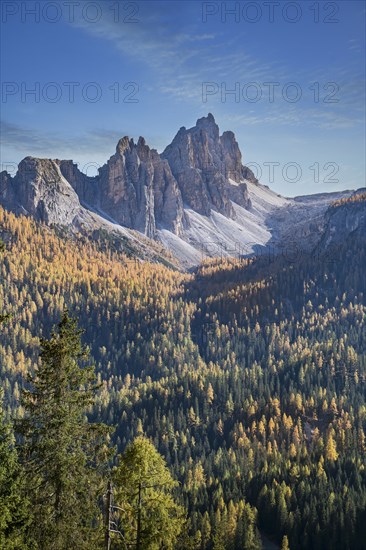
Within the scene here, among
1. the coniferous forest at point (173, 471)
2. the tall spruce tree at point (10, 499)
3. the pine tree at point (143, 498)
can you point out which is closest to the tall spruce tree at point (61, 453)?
the coniferous forest at point (173, 471)

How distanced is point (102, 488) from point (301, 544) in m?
93.8

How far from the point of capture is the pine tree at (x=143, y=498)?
106 ft

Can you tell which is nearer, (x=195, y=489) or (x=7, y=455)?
(x=7, y=455)

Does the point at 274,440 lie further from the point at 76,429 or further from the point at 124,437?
the point at 76,429

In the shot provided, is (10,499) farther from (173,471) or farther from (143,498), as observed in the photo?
(173,471)

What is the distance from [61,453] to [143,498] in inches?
278

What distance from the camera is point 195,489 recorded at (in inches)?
5167

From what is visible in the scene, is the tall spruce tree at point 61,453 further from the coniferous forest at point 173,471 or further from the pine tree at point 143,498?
the pine tree at point 143,498

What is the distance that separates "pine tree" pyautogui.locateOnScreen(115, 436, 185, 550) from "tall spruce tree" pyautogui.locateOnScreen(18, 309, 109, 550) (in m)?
2.85

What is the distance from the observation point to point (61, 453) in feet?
92.8

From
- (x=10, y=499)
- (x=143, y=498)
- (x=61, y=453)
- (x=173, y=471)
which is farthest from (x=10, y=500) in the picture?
(x=173, y=471)

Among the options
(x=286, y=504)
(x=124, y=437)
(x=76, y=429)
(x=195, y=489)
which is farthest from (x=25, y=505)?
(x=124, y=437)

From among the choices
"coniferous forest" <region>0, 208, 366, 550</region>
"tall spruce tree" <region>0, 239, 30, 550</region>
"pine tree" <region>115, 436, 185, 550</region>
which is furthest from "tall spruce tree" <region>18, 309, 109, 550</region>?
"pine tree" <region>115, 436, 185, 550</region>

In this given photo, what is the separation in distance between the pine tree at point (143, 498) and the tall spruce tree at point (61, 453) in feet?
9.37
